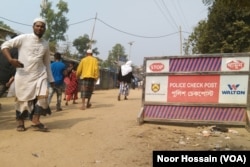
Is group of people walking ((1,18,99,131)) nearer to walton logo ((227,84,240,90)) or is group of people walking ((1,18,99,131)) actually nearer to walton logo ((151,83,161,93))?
walton logo ((151,83,161,93))

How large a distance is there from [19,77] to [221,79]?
153 inches

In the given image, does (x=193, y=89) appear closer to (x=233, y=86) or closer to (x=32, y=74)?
(x=233, y=86)

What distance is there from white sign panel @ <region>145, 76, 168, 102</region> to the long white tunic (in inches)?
99.0

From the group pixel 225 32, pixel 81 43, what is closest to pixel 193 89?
pixel 225 32

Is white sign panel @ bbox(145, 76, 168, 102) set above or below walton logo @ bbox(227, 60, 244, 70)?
below

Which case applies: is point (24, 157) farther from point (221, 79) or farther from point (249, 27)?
point (249, 27)

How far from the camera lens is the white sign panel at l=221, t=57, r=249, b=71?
7.63 metres

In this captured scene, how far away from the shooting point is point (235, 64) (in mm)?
7695

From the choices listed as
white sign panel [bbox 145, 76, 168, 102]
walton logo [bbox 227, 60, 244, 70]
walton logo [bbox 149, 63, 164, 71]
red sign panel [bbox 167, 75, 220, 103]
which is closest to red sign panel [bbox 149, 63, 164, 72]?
walton logo [bbox 149, 63, 164, 71]

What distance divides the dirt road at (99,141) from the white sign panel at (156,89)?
0.57 metres

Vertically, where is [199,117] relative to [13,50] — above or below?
below

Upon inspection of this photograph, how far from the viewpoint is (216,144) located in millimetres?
6398

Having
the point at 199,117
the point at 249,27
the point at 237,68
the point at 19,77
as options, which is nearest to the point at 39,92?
the point at 19,77

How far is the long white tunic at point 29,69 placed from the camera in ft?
21.2
